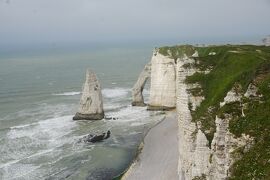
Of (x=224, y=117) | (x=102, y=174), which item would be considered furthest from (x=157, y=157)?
(x=224, y=117)

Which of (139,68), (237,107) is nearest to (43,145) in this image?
(237,107)

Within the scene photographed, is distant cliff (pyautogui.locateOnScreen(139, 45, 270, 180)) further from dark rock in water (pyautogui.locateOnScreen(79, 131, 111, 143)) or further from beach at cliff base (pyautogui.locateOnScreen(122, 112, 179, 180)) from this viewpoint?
dark rock in water (pyautogui.locateOnScreen(79, 131, 111, 143))

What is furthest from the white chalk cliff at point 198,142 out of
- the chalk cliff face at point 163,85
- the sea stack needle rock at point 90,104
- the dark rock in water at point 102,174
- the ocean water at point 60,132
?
the chalk cliff face at point 163,85

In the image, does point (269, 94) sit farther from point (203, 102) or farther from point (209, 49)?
point (209, 49)

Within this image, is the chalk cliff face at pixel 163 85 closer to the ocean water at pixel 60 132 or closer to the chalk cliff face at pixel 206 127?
the ocean water at pixel 60 132

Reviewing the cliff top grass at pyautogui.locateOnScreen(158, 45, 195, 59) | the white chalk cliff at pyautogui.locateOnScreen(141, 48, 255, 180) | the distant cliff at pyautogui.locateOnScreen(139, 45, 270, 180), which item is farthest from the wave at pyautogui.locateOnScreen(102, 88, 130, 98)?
the white chalk cliff at pyautogui.locateOnScreen(141, 48, 255, 180)
